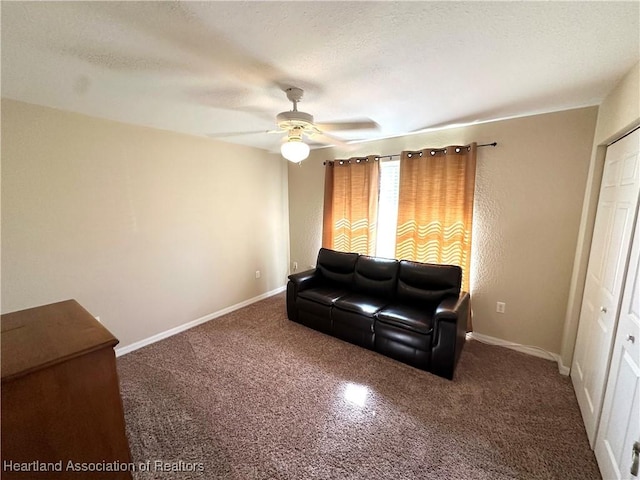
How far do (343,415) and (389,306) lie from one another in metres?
1.24

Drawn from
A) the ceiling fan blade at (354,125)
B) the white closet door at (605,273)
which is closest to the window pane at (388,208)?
the ceiling fan blade at (354,125)

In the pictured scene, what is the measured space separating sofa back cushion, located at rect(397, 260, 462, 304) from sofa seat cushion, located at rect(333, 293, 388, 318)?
0.30 metres

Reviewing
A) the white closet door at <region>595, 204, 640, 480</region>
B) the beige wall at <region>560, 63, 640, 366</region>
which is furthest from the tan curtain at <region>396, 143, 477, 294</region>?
the white closet door at <region>595, 204, 640, 480</region>

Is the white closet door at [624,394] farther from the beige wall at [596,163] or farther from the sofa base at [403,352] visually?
the sofa base at [403,352]

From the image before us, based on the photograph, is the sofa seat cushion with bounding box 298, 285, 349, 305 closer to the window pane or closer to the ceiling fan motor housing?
the window pane

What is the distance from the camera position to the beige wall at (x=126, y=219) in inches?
84.0

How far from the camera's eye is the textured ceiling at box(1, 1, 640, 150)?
A: 3.74 feet

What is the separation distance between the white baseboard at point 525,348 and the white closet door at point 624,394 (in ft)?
3.17

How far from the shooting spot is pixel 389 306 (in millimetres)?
2855

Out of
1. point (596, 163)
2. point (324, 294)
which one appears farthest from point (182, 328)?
point (596, 163)

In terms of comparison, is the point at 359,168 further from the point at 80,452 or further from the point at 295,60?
the point at 80,452

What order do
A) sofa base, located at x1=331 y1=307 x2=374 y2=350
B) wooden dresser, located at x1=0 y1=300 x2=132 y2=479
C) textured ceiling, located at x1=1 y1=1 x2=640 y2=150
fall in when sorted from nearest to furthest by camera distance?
wooden dresser, located at x1=0 y1=300 x2=132 y2=479
textured ceiling, located at x1=1 y1=1 x2=640 y2=150
sofa base, located at x1=331 y1=307 x2=374 y2=350

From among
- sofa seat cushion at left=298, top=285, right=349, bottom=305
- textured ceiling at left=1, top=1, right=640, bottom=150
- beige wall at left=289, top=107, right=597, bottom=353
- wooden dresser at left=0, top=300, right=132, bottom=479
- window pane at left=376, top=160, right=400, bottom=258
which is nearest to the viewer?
wooden dresser at left=0, top=300, right=132, bottom=479

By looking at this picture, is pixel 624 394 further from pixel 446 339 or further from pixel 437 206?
pixel 437 206
